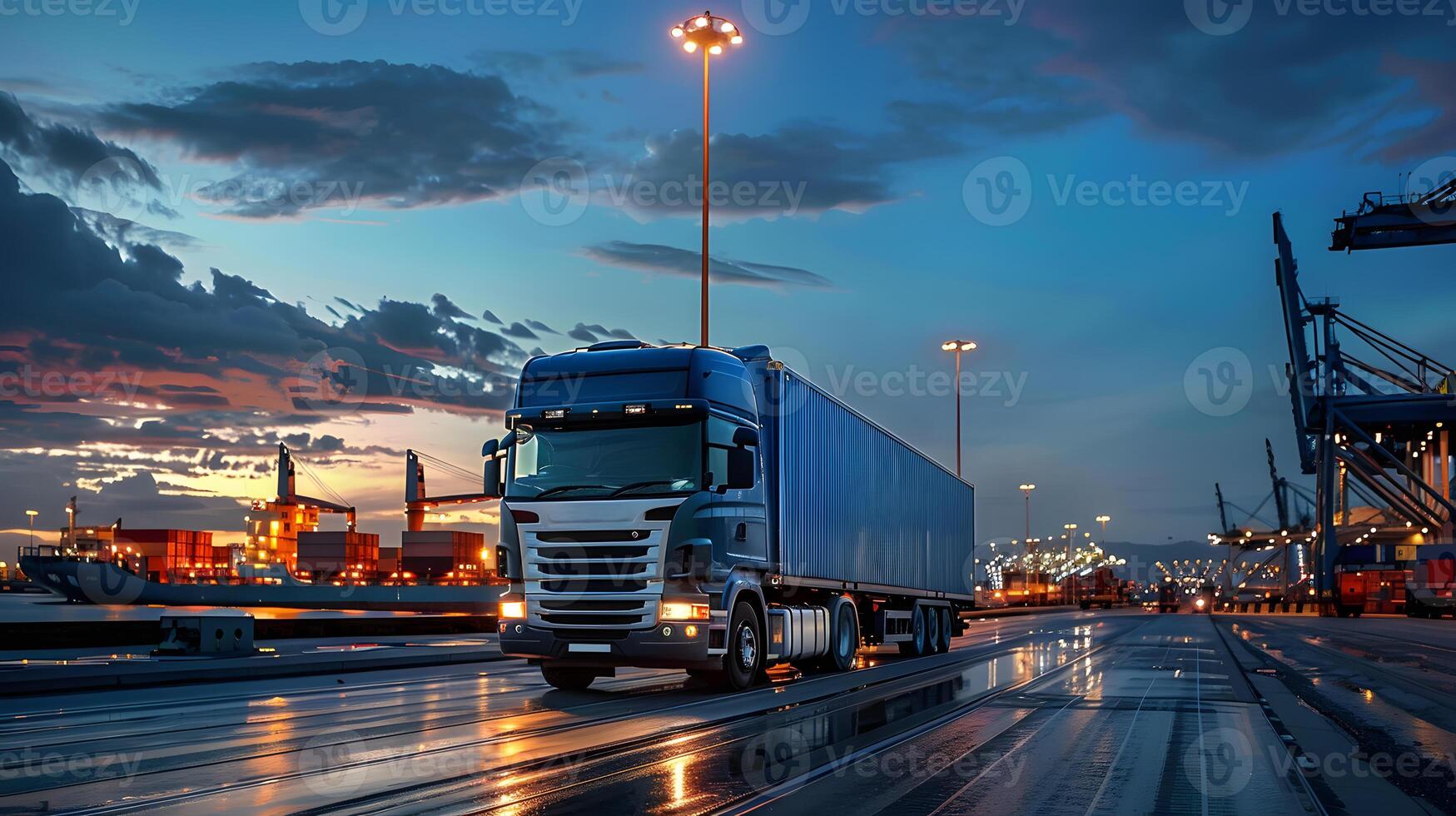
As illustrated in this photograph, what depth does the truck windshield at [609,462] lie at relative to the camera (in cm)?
1544

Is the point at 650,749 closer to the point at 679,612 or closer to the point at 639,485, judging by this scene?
the point at 679,612

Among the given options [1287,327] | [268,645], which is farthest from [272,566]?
[268,645]

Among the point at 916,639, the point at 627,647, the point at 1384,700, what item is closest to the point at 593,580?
the point at 627,647

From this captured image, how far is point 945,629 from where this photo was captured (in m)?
29.6

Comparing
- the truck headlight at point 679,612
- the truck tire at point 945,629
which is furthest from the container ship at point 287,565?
the truck headlight at point 679,612

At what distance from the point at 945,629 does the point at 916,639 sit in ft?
9.71

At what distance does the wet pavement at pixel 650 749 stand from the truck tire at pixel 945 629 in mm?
10265

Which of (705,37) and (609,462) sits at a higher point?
(705,37)

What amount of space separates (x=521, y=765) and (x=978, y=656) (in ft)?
63.3

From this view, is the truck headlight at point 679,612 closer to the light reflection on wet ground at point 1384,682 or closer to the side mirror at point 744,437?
the side mirror at point 744,437

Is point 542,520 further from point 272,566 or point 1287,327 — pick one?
point 272,566

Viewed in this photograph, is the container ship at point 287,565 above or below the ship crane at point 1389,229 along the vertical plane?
below

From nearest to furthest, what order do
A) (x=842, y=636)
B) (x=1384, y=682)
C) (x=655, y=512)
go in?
(x=655, y=512)
(x=1384, y=682)
(x=842, y=636)

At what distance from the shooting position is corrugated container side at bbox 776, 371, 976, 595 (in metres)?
18.6
